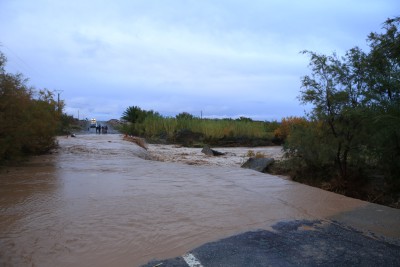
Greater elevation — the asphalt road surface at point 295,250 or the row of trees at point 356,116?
the row of trees at point 356,116

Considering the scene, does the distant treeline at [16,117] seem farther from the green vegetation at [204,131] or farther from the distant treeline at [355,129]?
the green vegetation at [204,131]

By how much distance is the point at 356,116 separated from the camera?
8062mm

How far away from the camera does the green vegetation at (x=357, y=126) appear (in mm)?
7738

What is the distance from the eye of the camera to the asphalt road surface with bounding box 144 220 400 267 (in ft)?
12.6

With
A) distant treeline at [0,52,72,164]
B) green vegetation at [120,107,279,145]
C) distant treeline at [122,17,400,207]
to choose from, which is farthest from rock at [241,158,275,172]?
green vegetation at [120,107,279,145]

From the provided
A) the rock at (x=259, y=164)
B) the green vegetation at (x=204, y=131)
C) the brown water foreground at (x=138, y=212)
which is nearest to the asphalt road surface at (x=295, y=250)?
the brown water foreground at (x=138, y=212)

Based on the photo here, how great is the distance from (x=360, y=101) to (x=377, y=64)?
869 millimetres

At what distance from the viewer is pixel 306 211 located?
6250mm

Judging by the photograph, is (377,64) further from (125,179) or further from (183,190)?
(125,179)

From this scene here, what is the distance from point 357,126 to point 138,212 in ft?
18.1

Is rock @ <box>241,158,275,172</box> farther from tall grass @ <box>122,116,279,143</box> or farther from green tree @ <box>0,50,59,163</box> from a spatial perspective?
tall grass @ <box>122,116,279,143</box>

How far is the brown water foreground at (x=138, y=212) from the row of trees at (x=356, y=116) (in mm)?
1432

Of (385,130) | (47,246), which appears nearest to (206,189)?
(385,130)

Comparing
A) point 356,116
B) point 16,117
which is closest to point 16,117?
point 16,117
